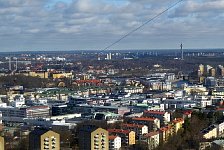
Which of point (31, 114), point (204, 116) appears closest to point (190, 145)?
point (204, 116)

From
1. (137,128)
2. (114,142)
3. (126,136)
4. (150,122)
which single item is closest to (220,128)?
(150,122)

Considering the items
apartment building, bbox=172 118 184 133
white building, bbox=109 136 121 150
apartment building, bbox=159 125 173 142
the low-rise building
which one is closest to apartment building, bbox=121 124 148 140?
apartment building, bbox=159 125 173 142

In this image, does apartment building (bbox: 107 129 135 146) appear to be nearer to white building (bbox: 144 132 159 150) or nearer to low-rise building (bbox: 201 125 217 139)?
white building (bbox: 144 132 159 150)

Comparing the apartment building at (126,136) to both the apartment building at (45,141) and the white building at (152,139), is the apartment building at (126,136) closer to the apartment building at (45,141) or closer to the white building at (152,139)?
the white building at (152,139)

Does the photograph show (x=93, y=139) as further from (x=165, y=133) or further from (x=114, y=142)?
(x=165, y=133)

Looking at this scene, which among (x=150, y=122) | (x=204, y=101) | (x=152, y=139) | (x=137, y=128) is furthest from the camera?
(x=204, y=101)

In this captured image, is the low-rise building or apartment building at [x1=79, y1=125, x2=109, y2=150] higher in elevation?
apartment building at [x1=79, y1=125, x2=109, y2=150]
